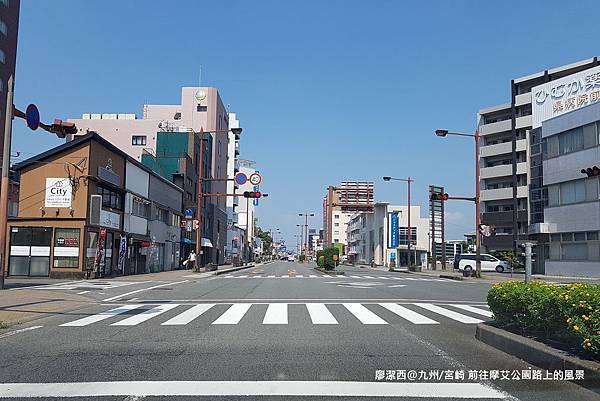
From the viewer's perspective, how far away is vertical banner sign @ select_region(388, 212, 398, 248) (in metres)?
77.2

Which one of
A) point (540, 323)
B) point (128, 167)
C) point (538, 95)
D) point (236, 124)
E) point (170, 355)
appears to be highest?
point (236, 124)

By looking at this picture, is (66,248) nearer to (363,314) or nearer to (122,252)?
(122,252)

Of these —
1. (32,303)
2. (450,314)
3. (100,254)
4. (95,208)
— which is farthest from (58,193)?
(450,314)

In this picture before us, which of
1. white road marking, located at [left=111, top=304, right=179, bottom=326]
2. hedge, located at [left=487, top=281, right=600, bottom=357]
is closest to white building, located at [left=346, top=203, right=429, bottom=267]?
white road marking, located at [left=111, top=304, right=179, bottom=326]

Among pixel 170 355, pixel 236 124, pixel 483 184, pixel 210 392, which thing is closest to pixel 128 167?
pixel 170 355

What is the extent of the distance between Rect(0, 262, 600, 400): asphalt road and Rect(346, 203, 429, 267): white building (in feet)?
198

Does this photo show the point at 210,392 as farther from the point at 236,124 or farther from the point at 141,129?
the point at 236,124

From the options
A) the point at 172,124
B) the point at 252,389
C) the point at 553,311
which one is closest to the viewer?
the point at 252,389

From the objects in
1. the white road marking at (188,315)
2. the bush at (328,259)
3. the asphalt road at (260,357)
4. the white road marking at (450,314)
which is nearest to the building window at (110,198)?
the white road marking at (188,315)

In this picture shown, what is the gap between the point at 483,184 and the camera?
6912 cm

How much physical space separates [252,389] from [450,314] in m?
9.04

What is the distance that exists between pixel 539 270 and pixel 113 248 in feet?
110

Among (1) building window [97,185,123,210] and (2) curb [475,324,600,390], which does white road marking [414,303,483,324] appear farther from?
(1) building window [97,185,123,210]

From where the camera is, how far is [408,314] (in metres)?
14.1
